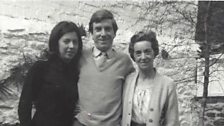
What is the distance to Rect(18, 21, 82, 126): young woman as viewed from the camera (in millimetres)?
3092

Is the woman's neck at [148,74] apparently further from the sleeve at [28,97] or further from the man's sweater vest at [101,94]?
the sleeve at [28,97]

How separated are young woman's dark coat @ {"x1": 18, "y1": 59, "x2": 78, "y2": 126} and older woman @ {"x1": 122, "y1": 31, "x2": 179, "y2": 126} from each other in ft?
1.64

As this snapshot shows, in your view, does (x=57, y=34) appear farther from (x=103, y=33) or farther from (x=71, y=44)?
(x=103, y=33)

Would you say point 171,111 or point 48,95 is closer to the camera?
point 171,111

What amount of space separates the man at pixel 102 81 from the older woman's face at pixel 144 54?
25 cm

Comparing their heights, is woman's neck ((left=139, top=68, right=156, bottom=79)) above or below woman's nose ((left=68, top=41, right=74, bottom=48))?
below

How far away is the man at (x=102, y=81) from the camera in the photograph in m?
3.01

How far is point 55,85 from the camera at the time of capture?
3.11m

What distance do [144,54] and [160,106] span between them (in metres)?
0.44

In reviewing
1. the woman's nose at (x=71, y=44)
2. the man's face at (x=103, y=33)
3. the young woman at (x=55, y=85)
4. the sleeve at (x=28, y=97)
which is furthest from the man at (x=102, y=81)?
the sleeve at (x=28, y=97)

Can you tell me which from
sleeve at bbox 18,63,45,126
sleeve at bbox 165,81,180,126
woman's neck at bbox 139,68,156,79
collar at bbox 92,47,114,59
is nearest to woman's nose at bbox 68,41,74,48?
collar at bbox 92,47,114,59

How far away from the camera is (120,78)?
10.2 ft

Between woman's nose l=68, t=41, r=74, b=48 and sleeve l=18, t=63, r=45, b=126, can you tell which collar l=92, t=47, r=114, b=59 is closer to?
woman's nose l=68, t=41, r=74, b=48

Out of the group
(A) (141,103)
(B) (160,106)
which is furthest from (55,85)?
(B) (160,106)
